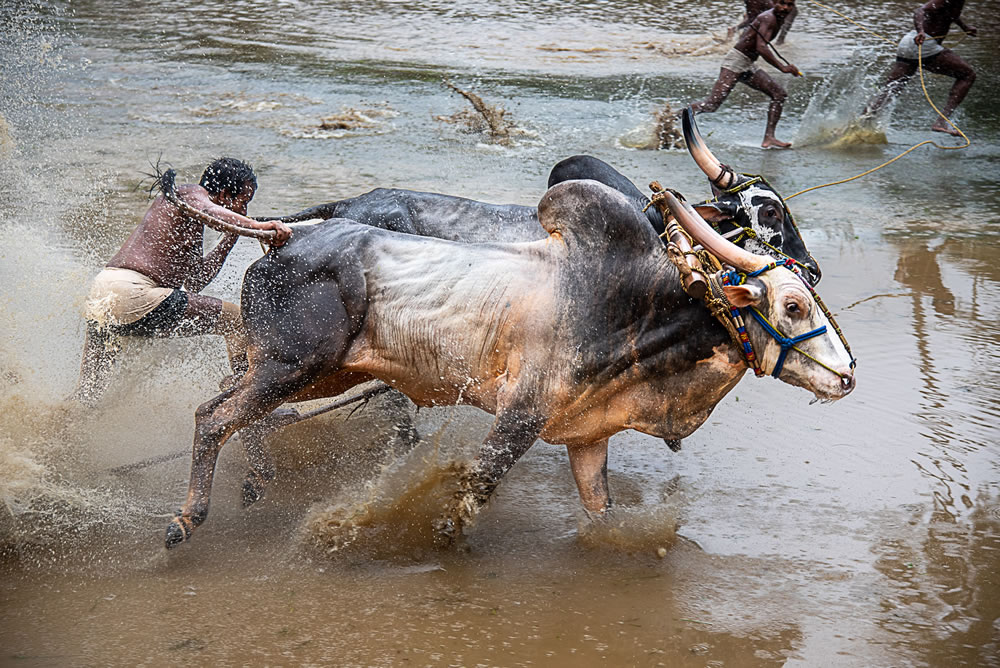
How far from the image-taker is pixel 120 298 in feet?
16.2

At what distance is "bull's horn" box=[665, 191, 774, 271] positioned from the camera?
4.02 meters

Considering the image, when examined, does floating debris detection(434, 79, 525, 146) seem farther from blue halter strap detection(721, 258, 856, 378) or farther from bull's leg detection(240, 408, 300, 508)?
blue halter strap detection(721, 258, 856, 378)

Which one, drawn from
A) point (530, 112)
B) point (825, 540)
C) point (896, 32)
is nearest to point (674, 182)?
point (530, 112)

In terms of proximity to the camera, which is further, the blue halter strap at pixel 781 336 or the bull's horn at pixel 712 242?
the bull's horn at pixel 712 242

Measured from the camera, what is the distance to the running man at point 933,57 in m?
10.8

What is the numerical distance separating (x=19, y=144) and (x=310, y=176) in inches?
111

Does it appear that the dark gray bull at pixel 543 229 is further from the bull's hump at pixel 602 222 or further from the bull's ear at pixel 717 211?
the bull's hump at pixel 602 222

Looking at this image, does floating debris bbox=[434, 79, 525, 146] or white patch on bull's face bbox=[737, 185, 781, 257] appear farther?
floating debris bbox=[434, 79, 525, 146]

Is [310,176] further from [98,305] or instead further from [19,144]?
[98,305]

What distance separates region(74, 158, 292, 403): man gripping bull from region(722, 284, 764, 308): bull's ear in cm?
241

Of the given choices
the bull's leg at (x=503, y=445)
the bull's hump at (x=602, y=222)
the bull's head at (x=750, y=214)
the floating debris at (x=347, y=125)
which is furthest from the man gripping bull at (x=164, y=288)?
the floating debris at (x=347, y=125)

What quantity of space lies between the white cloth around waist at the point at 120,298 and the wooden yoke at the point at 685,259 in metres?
2.41

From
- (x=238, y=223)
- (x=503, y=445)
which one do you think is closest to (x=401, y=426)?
(x=503, y=445)

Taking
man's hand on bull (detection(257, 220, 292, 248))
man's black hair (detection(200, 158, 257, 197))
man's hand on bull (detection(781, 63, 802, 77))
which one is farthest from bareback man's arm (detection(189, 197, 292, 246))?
man's hand on bull (detection(781, 63, 802, 77))
